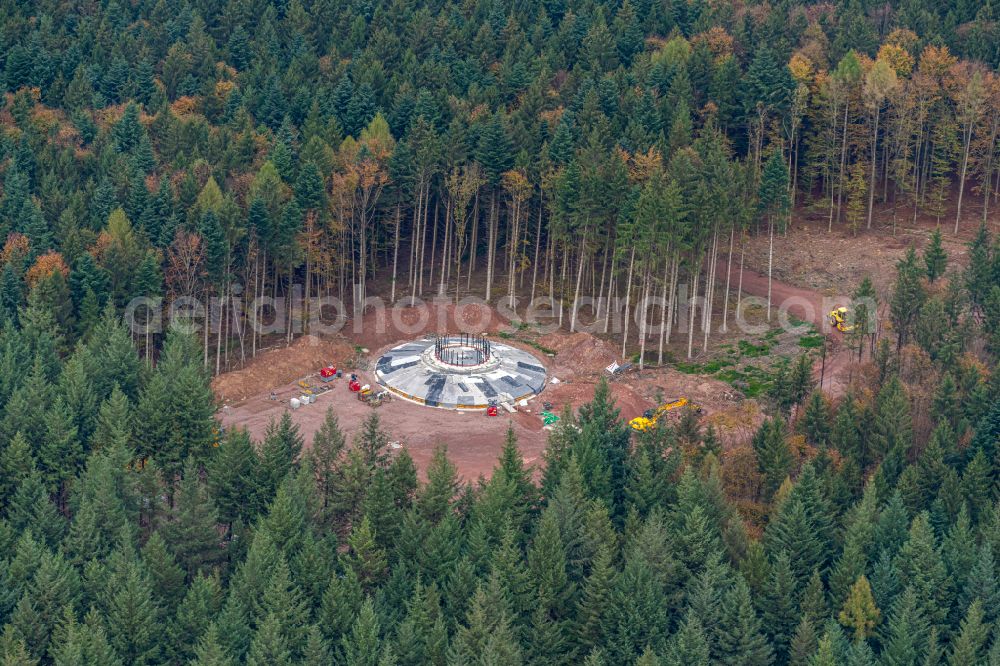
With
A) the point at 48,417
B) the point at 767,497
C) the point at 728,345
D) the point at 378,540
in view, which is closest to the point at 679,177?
the point at 728,345

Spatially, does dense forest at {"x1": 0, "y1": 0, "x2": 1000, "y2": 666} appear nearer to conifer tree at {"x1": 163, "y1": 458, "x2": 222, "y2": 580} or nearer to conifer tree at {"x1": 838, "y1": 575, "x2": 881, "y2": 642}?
conifer tree at {"x1": 838, "y1": 575, "x2": 881, "y2": 642}

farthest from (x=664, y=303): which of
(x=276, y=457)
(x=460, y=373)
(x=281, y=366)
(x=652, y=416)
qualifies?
(x=276, y=457)

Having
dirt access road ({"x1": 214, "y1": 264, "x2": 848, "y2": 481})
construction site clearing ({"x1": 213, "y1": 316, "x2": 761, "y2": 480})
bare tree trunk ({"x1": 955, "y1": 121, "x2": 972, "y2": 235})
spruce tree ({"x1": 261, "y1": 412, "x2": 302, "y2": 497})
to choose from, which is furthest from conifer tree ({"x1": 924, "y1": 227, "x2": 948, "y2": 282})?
spruce tree ({"x1": 261, "y1": 412, "x2": 302, "y2": 497})

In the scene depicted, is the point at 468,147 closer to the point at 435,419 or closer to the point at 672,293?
the point at 672,293

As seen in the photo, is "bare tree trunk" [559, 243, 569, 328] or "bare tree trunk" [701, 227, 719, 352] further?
"bare tree trunk" [559, 243, 569, 328]

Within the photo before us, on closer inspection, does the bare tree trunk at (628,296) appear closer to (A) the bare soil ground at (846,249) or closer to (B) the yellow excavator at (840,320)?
(A) the bare soil ground at (846,249)

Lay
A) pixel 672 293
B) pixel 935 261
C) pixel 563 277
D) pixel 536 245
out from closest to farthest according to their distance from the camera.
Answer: pixel 935 261 < pixel 672 293 < pixel 563 277 < pixel 536 245
